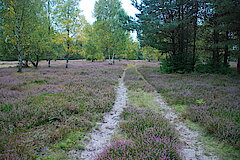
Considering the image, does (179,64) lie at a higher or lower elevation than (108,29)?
lower

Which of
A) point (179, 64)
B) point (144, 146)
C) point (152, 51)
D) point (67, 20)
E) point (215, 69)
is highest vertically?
point (67, 20)

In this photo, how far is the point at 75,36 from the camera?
26547mm

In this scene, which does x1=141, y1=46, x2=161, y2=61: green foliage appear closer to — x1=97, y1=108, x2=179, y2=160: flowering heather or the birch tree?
the birch tree

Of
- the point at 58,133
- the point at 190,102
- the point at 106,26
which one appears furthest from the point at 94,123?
the point at 106,26

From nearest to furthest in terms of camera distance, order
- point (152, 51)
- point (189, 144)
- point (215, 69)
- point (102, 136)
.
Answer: point (189, 144) < point (102, 136) < point (215, 69) < point (152, 51)

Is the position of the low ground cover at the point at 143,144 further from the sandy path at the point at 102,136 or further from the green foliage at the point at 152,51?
the green foliage at the point at 152,51

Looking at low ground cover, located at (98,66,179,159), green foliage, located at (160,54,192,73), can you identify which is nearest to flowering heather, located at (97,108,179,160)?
low ground cover, located at (98,66,179,159)

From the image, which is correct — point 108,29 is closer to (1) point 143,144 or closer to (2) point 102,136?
(2) point 102,136

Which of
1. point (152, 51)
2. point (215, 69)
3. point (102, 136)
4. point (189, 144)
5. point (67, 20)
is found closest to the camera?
point (189, 144)

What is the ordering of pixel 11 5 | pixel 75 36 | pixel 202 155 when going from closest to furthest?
1. pixel 202 155
2. pixel 11 5
3. pixel 75 36

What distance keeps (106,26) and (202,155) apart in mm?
37514

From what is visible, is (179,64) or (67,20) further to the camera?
(67,20)

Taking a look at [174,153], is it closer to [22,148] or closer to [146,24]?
[22,148]

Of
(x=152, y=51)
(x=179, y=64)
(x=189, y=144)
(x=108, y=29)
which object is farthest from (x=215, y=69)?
(x=152, y=51)
